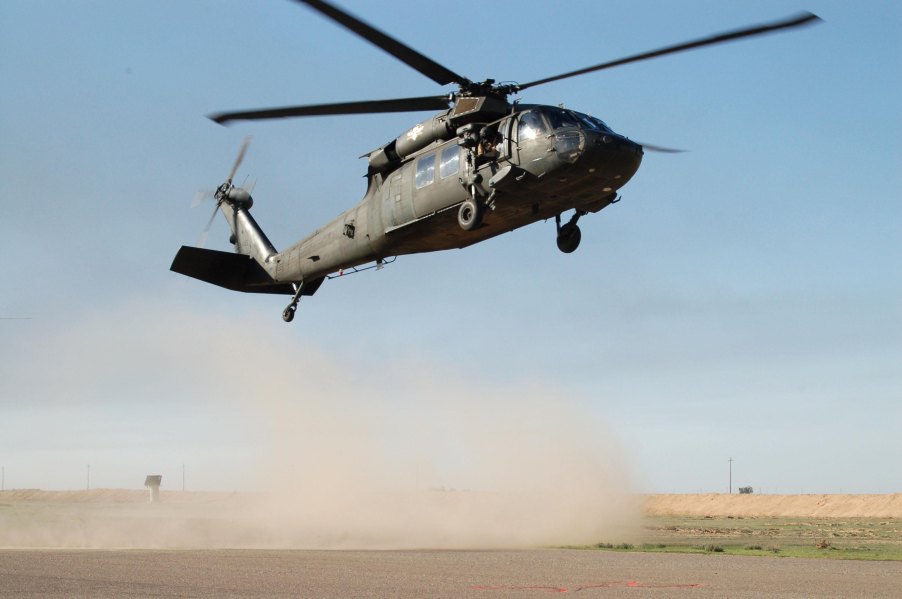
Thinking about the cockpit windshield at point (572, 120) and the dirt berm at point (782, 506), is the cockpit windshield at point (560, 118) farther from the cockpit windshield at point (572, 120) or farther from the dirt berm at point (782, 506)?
the dirt berm at point (782, 506)

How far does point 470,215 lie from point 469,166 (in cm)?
116

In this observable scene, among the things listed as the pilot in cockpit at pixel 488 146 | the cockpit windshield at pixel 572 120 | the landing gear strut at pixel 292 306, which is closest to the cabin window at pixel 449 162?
the pilot in cockpit at pixel 488 146

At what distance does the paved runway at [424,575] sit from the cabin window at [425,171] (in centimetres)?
900

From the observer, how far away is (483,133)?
846 inches

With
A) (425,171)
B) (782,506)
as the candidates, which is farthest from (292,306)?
(782,506)

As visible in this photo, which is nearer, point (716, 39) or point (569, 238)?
point (716, 39)

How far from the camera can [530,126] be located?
68.4ft

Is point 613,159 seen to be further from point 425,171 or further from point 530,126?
point 425,171

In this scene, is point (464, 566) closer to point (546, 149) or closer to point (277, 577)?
point (277, 577)

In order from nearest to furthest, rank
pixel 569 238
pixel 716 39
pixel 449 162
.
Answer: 1. pixel 716 39
2. pixel 449 162
3. pixel 569 238

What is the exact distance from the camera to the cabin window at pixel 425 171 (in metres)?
22.8

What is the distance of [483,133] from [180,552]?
1395cm

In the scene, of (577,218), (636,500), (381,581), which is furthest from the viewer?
(636,500)

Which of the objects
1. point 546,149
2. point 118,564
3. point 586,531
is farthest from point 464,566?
point 586,531
